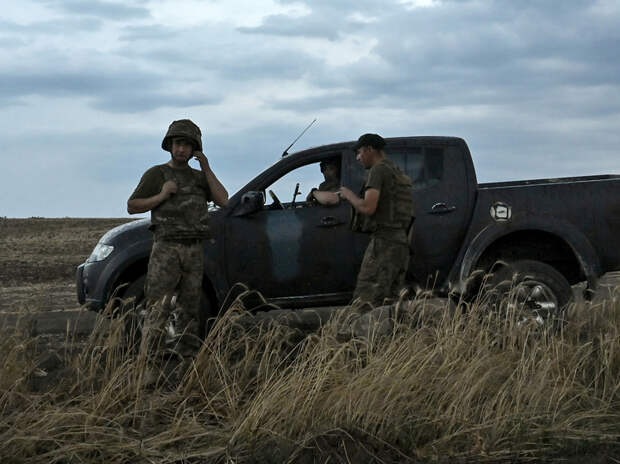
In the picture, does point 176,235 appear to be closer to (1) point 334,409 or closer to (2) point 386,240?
(2) point 386,240

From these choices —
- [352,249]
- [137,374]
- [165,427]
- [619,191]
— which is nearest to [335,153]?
[352,249]

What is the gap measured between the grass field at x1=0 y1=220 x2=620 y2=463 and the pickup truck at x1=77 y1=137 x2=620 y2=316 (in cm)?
171

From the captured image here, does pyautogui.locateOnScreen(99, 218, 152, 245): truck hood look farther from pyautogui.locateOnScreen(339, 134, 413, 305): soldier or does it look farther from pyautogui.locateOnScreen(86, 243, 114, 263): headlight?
pyautogui.locateOnScreen(339, 134, 413, 305): soldier

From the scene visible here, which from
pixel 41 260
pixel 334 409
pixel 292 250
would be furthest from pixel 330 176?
pixel 41 260

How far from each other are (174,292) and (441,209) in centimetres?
274

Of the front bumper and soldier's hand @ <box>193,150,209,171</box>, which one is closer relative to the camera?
soldier's hand @ <box>193,150,209,171</box>

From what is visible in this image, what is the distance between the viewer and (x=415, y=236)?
864 cm

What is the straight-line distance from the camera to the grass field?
5.25m

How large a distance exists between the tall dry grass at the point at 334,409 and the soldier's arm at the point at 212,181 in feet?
3.59

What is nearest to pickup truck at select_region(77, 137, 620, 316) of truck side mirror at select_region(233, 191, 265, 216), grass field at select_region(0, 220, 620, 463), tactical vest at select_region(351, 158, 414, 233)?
truck side mirror at select_region(233, 191, 265, 216)

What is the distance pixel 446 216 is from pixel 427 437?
353cm

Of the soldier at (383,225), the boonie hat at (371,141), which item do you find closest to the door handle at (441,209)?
the soldier at (383,225)

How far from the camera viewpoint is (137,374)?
644cm

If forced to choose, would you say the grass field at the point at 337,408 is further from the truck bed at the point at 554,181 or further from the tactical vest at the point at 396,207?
the truck bed at the point at 554,181
